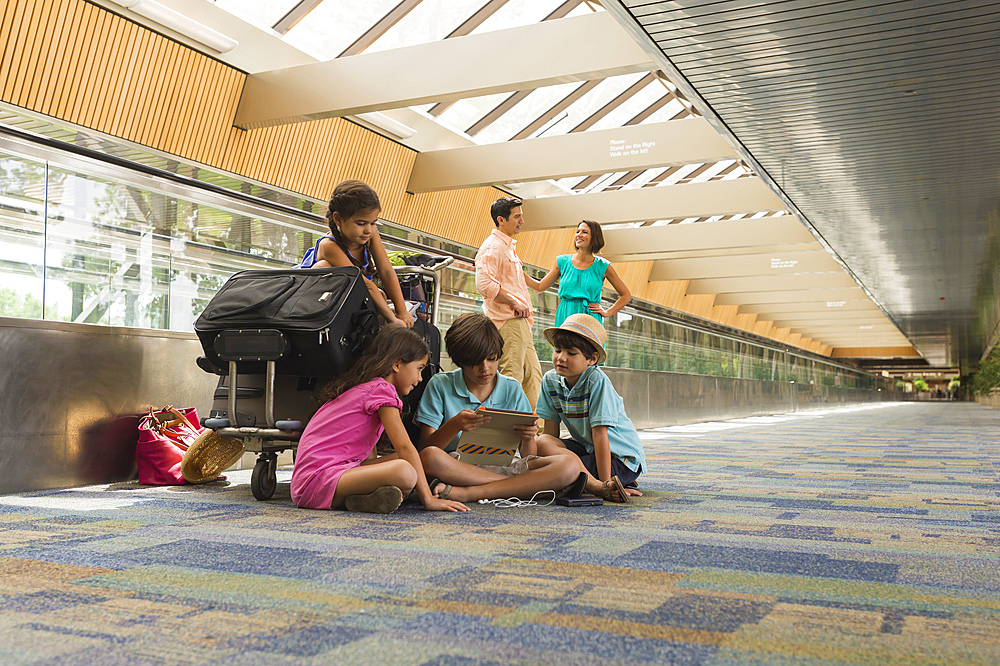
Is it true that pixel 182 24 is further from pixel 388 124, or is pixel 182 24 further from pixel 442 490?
pixel 442 490

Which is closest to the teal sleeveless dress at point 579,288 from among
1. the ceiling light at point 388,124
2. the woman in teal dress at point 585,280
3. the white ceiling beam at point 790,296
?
the woman in teal dress at point 585,280

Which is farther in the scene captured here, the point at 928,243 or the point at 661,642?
the point at 928,243

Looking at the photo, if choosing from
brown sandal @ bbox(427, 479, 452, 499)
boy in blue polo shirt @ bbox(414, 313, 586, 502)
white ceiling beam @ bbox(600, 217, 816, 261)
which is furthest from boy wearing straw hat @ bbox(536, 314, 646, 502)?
white ceiling beam @ bbox(600, 217, 816, 261)

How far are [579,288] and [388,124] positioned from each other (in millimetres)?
4813

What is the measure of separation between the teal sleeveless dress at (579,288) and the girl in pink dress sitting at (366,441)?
2.52 m

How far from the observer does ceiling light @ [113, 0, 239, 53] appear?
23.3 feet

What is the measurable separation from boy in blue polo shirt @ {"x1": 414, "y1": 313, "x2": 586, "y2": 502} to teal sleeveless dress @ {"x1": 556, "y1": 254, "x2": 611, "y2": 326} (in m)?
2.07

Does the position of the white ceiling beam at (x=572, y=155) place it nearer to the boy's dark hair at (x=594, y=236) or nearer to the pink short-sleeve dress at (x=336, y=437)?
the boy's dark hair at (x=594, y=236)

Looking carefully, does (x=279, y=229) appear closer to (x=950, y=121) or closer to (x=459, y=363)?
(x=459, y=363)

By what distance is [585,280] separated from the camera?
21.7ft

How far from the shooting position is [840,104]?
763 centimetres

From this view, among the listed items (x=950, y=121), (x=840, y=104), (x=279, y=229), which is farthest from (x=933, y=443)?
(x=279, y=229)

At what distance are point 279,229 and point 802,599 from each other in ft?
24.4

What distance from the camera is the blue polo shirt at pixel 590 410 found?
4.49 m
